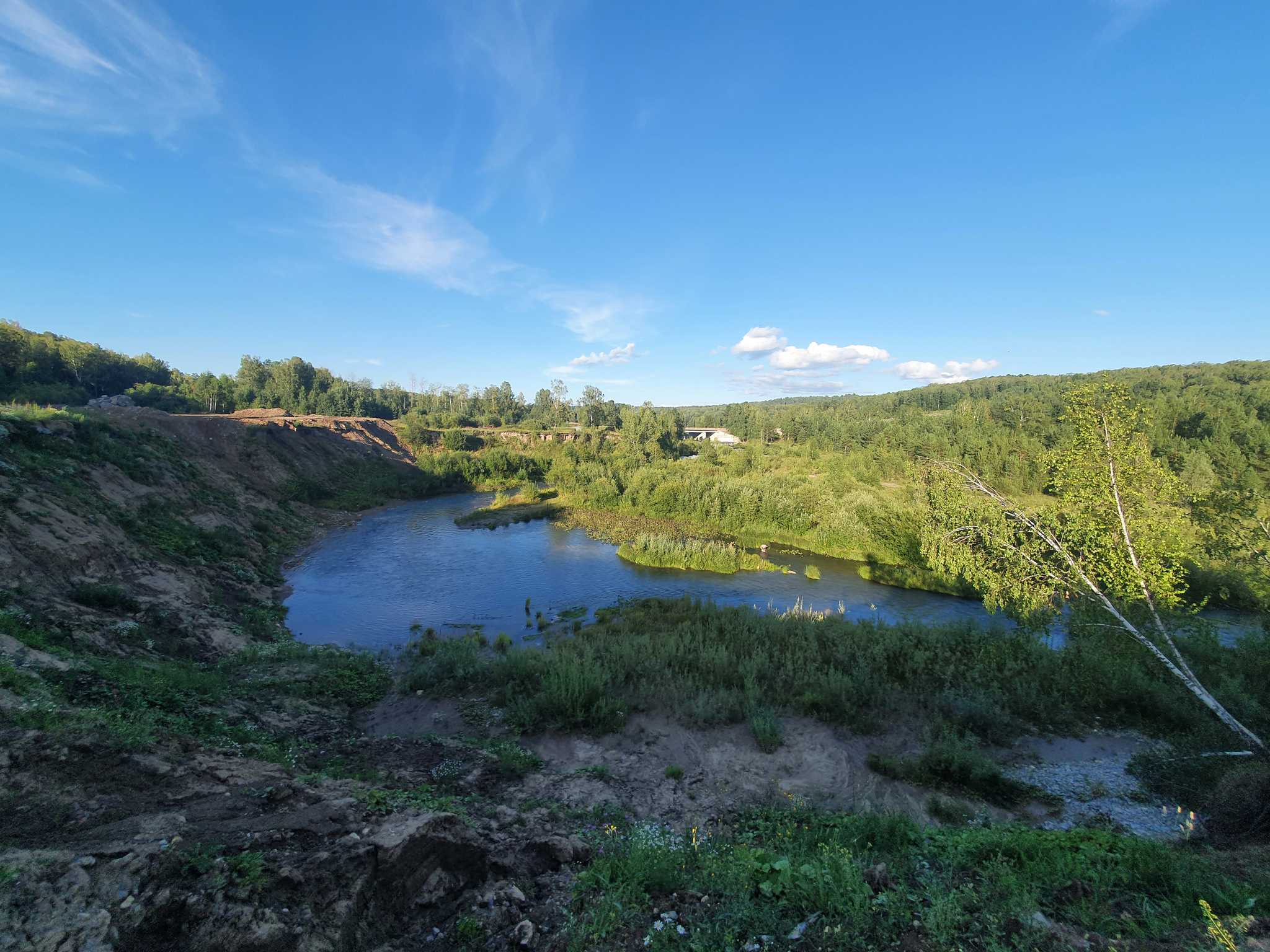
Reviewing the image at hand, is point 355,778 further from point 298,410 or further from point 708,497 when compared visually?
point 298,410

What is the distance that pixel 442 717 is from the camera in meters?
10.1

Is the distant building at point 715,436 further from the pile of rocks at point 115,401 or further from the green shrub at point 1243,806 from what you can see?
the green shrub at point 1243,806

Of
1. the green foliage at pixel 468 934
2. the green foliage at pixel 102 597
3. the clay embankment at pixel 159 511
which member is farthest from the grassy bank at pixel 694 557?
the green foliage at pixel 468 934

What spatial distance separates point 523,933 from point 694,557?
71.4ft

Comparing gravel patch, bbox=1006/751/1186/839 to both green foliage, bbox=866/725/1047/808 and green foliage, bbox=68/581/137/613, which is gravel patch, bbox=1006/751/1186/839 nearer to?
green foliage, bbox=866/725/1047/808

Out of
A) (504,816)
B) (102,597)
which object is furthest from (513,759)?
(102,597)

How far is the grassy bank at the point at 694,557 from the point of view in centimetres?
2469

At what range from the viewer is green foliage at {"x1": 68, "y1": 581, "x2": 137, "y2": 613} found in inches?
433

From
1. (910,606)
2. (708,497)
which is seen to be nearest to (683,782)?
(910,606)

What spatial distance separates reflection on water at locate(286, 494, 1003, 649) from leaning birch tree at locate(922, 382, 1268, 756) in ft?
23.7

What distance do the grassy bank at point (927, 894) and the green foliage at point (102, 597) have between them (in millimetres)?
13367

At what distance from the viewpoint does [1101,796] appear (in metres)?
7.04

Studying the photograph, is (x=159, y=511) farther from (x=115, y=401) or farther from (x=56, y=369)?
(x=56, y=369)

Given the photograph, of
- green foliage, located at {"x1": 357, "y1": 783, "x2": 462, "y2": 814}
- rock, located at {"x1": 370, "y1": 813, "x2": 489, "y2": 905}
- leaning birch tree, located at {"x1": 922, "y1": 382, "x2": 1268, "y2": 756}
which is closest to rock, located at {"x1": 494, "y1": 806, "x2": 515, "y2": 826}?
green foliage, located at {"x1": 357, "y1": 783, "x2": 462, "y2": 814}
